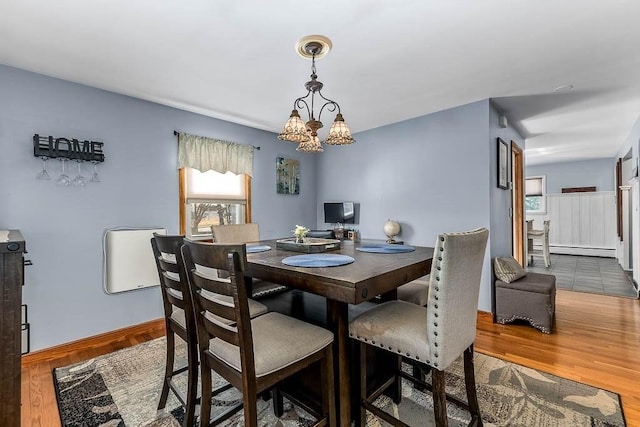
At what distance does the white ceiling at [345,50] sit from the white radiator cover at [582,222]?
452 centimetres

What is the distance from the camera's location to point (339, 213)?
4.73m

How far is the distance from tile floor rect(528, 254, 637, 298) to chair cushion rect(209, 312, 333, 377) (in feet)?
15.1

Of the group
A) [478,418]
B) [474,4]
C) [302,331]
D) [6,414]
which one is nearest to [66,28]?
[6,414]

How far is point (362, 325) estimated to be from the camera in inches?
59.1

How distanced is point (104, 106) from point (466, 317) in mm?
3433

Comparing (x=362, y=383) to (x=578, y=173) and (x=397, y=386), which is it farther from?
(x=578, y=173)

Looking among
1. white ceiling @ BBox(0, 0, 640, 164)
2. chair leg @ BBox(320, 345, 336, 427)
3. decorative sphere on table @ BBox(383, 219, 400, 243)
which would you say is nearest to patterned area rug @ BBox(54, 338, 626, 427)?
chair leg @ BBox(320, 345, 336, 427)

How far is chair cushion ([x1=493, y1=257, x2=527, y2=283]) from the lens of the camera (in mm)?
3150

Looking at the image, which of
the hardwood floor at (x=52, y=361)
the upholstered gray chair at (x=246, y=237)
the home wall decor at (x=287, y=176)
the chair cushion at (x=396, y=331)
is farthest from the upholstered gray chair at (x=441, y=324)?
the home wall decor at (x=287, y=176)

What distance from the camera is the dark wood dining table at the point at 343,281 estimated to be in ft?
4.12

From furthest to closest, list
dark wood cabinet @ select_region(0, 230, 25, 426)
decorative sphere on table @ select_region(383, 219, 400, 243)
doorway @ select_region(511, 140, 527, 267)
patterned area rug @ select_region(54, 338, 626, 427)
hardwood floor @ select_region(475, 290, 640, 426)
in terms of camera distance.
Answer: doorway @ select_region(511, 140, 527, 267) → decorative sphere on table @ select_region(383, 219, 400, 243) → hardwood floor @ select_region(475, 290, 640, 426) → patterned area rug @ select_region(54, 338, 626, 427) → dark wood cabinet @ select_region(0, 230, 25, 426)

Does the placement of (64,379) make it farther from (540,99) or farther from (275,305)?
(540,99)

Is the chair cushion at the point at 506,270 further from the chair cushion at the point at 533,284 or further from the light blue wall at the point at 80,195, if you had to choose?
the light blue wall at the point at 80,195

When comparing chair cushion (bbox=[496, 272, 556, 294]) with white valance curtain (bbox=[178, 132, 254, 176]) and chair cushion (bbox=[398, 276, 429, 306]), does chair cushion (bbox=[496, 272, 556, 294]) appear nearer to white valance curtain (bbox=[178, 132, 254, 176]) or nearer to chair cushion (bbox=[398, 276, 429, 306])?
chair cushion (bbox=[398, 276, 429, 306])
